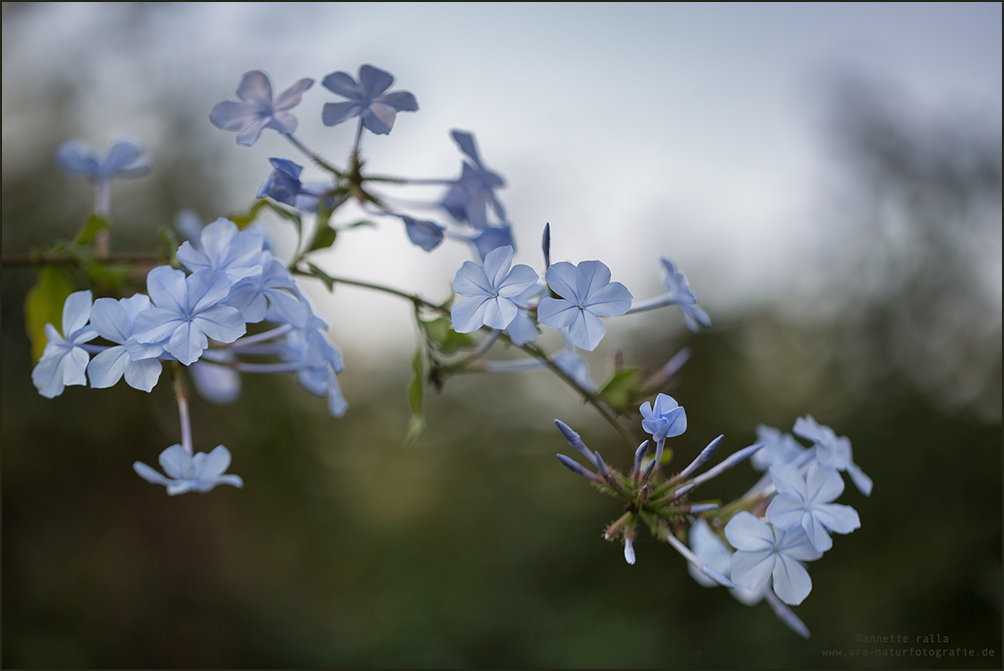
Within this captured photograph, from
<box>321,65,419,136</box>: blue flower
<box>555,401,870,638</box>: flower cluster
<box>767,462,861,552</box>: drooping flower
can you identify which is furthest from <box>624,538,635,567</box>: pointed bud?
<box>321,65,419,136</box>: blue flower

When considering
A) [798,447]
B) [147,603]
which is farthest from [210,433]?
[798,447]

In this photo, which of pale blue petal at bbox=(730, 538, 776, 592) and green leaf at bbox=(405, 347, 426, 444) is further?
green leaf at bbox=(405, 347, 426, 444)

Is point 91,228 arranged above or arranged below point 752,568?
above

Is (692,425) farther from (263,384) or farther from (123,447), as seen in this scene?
(123,447)

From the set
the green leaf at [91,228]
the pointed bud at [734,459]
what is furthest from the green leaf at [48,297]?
the pointed bud at [734,459]

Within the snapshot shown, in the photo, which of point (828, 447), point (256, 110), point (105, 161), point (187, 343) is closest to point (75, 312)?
point (187, 343)

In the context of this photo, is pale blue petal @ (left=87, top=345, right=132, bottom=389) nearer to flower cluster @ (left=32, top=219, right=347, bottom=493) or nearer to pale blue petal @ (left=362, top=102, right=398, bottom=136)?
flower cluster @ (left=32, top=219, right=347, bottom=493)

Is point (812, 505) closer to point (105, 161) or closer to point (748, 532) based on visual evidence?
point (748, 532)
